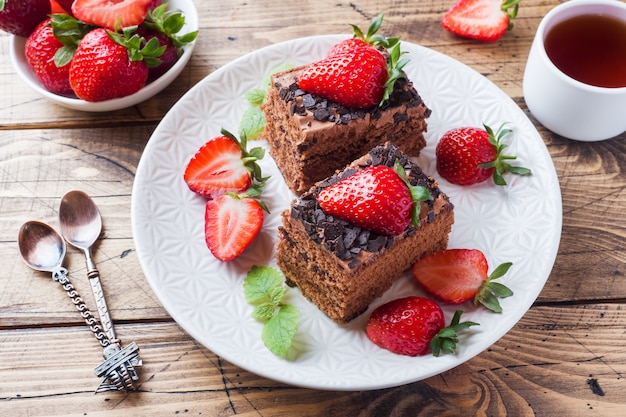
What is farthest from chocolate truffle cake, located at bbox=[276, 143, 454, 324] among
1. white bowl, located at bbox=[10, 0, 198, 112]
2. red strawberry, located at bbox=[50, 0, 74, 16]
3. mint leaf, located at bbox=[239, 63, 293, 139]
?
red strawberry, located at bbox=[50, 0, 74, 16]

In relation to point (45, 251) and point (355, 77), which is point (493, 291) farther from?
point (45, 251)

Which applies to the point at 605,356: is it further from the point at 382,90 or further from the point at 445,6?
the point at 445,6

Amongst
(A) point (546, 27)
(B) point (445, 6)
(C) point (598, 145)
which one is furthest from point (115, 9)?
(C) point (598, 145)

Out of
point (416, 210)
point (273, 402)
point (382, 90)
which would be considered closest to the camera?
point (416, 210)

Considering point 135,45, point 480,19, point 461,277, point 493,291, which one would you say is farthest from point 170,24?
point 493,291

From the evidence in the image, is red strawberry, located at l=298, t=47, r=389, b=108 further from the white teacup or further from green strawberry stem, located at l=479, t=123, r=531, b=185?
the white teacup
